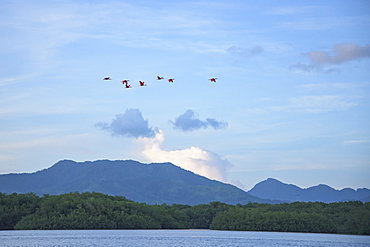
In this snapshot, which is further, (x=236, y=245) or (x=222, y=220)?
(x=222, y=220)

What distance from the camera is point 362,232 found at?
4311 inches

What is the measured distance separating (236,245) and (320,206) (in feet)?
222

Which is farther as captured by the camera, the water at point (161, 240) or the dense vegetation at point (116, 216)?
the dense vegetation at point (116, 216)

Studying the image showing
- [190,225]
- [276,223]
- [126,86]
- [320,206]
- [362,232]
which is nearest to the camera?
[126,86]

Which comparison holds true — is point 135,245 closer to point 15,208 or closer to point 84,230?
point 84,230

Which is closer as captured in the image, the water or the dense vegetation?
the water

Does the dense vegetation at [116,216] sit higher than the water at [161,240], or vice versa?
the dense vegetation at [116,216]

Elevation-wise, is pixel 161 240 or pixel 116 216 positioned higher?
pixel 116 216

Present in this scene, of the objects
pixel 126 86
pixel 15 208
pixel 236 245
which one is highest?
pixel 126 86

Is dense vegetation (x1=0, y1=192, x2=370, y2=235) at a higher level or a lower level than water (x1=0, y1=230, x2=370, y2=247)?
higher

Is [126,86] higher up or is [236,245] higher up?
[126,86]

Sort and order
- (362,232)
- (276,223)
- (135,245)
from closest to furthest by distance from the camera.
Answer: (135,245)
(362,232)
(276,223)

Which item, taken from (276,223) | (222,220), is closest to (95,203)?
(222,220)

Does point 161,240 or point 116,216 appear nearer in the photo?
point 161,240
